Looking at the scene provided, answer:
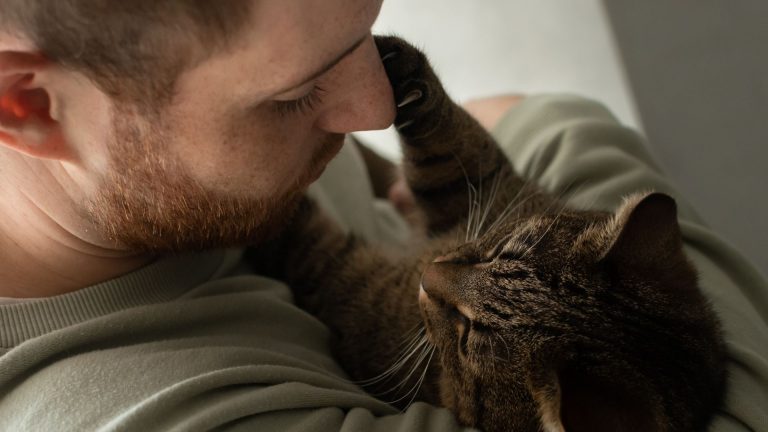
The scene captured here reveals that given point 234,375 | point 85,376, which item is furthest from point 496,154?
point 85,376

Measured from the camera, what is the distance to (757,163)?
6.93 feet

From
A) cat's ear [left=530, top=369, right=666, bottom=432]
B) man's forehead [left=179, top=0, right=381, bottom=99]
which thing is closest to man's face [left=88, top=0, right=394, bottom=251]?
man's forehead [left=179, top=0, right=381, bottom=99]

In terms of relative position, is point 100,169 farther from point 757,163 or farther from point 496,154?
point 757,163

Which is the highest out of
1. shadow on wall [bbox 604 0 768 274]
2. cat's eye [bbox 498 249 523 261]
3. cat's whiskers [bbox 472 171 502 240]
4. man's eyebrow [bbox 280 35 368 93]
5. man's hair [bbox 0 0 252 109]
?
man's hair [bbox 0 0 252 109]

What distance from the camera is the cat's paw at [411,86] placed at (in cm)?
121

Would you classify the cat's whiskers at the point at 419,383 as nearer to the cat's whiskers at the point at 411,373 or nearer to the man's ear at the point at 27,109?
the cat's whiskers at the point at 411,373

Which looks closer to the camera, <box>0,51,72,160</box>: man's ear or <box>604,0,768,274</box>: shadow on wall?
<box>0,51,72,160</box>: man's ear

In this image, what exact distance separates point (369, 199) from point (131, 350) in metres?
0.78

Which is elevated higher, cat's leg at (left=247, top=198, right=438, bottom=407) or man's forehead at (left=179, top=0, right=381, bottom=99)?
man's forehead at (left=179, top=0, right=381, bottom=99)

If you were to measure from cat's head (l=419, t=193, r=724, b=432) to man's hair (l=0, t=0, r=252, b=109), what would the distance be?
54 cm

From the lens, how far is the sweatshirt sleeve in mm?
999

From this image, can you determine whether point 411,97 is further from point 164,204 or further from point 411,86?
point 164,204

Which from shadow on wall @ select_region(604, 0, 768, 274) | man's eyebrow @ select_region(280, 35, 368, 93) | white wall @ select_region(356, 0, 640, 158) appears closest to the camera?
man's eyebrow @ select_region(280, 35, 368, 93)

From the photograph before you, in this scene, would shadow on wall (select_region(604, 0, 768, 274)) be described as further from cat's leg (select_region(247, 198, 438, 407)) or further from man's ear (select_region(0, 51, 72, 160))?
man's ear (select_region(0, 51, 72, 160))
